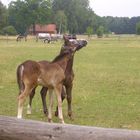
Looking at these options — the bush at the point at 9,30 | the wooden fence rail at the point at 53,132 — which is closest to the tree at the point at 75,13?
the bush at the point at 9,30

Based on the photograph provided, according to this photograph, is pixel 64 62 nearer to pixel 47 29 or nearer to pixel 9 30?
pixel 9 30

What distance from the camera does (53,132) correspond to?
3.70m

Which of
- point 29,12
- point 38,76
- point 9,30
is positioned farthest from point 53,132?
point 29,12

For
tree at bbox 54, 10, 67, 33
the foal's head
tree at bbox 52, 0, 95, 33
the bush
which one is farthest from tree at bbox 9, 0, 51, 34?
the foal's head

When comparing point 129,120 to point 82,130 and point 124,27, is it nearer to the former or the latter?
point 82,130

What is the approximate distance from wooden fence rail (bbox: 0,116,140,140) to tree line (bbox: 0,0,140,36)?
3963 inches

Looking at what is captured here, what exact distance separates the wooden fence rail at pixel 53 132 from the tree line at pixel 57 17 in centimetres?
10065

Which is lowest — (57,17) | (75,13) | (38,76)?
(57,17)

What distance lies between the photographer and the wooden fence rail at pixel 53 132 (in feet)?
11.6

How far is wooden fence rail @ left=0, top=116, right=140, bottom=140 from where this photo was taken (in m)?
3.52

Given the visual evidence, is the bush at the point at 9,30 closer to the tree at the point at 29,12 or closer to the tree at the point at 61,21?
the tree at the point at 29,12

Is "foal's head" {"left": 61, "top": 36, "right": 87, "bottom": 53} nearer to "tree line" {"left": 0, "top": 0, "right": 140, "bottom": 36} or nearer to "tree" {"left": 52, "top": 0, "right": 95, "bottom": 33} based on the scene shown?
"tree line" {"left": 0, "top": 0, "right": 140, "bottom": 36}

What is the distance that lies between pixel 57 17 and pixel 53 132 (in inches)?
5053

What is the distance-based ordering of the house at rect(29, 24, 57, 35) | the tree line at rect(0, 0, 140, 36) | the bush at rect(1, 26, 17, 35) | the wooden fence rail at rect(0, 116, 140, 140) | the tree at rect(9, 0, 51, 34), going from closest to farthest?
the wooden fence rail at rect(0, 116, 140, 140)
the bush at rect(1, 26, 17, 35)
the tree line at rect(0, 0, 140, 36)
the tree at rect(9, 0, 51, 34)
the house at rect(29, 24, 57, 35)
